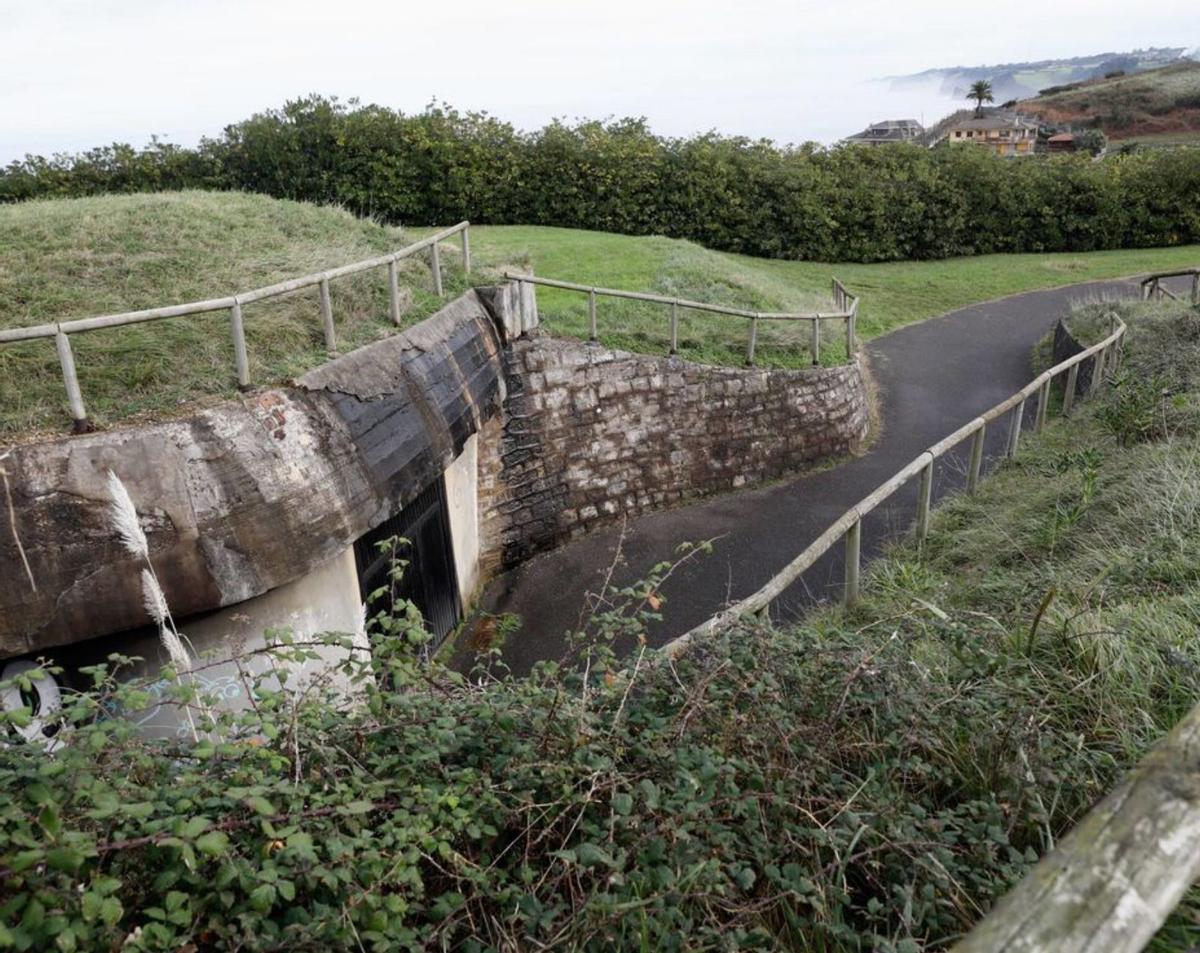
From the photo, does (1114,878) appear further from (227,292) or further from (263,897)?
(227,292)

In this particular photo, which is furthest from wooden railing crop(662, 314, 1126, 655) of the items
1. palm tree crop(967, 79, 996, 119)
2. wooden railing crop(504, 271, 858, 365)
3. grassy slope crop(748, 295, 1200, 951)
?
palm tree crop(967, 79, 996, 119)

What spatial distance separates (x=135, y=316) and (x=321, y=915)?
4504mm

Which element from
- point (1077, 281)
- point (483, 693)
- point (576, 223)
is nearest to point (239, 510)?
point (483, 693)

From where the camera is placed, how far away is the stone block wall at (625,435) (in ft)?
35.8

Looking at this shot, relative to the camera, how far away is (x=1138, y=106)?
209ft

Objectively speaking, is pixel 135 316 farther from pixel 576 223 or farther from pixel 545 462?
pixel 576 223

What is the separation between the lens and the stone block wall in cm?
1091

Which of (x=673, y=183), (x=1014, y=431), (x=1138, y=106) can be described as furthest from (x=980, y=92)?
(x=1014, y=431)

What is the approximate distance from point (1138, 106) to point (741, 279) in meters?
62.9

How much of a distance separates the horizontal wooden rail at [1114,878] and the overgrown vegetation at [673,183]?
20.2 meters

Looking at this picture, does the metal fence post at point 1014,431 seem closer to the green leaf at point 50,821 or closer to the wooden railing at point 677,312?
the wooden railing at point 677,312

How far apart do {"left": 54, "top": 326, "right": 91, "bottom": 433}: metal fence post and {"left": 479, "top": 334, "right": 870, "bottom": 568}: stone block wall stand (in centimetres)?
518

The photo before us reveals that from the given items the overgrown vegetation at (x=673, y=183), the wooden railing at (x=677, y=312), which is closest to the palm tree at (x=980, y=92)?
the overgrown vegetation at (x=673, y=183)

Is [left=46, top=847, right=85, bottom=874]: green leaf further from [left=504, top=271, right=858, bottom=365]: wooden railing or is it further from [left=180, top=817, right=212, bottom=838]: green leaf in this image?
[left=504, top=271, right=858, bottom=365]: wooden railing
